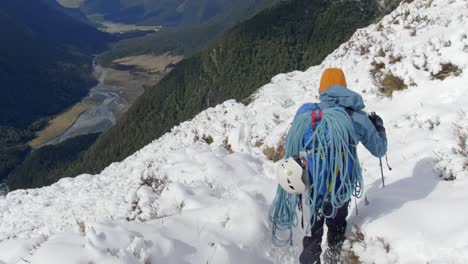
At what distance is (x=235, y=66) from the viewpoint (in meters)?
134

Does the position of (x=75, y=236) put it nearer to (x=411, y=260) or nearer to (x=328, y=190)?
(x=328, y=190)

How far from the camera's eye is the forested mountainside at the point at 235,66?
4348 inches

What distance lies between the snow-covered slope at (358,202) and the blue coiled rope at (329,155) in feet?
2.26

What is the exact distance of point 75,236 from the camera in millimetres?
4777

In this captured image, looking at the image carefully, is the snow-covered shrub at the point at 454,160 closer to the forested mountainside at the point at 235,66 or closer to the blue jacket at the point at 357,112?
the blue jacket at the point at 357,112

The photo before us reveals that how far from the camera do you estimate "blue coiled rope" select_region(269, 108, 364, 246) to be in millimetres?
4289

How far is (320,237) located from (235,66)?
130997mm

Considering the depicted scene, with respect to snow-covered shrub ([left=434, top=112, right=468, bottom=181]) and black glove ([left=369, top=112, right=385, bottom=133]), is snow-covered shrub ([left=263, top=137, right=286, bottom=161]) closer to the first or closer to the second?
snow-covered shrub ([left=434, top=112, right=468, bottom=181])

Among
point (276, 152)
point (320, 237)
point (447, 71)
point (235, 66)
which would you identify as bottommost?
point (235, 66)

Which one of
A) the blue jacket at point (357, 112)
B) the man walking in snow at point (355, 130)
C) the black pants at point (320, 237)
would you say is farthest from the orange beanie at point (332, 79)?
the black pants at point (320, 237)

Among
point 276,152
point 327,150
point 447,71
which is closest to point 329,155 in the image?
point 327,150

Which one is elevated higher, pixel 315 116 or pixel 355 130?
pixel 315 116

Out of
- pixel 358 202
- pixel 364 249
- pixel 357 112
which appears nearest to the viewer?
pixel 357 112

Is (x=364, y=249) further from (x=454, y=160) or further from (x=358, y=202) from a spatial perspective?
(x=454, y=160)
